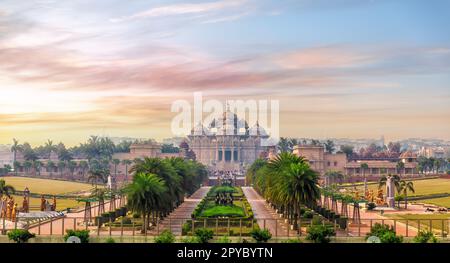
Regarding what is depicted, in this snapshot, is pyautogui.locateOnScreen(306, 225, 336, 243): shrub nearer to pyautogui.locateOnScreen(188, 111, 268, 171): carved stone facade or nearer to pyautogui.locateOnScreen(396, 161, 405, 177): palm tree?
pyautogui.locateOnScreen(396, 161, 405, 177): palm tree

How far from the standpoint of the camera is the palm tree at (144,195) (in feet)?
124

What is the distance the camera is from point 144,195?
37.8 m

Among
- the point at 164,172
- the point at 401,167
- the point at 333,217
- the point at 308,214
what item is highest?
the point at 164,172

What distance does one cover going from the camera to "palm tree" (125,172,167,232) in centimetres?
3775

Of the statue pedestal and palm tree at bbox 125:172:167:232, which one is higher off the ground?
palm tree at bbox 125:172:167:232

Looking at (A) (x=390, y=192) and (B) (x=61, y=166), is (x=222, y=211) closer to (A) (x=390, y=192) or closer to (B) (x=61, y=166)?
(A) (x=390, y=192)

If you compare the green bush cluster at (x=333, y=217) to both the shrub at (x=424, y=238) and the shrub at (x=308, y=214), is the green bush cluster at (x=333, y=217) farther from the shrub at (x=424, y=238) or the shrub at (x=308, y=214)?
the shrub at (x=424, y=238)

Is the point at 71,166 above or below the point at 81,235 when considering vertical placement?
above

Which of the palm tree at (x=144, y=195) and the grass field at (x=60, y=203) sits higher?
the palm tree at (x=144, y=195)

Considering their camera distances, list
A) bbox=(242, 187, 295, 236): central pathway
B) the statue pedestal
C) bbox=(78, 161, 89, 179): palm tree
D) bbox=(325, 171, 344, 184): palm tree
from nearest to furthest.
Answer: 1. bbox=(242, 187, 295, 236): central pathway
2. the statue pedestal
3. bbox=(325, 171, 344, 184): palm tree
4. bbox=(78, 161, 89, 179): palm tree

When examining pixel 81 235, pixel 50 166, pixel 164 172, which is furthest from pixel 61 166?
pixel 81 235

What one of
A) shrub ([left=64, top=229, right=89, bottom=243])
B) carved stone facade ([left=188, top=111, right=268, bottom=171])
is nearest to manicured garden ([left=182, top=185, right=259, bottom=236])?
shrub ([left=64, top=229, right=89, bottom=243])

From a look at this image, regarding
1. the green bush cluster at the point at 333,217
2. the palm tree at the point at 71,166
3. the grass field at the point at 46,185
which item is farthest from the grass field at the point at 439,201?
the palm tree at the point at 71,166

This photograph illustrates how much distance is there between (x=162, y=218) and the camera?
45.4 meters
